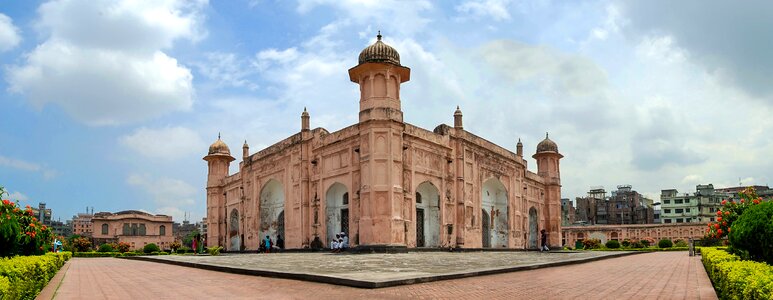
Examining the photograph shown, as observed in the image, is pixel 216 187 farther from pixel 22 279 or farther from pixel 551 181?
pixel 22 279

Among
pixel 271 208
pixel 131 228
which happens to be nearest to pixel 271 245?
pixel 271 208

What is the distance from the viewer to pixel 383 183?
76.6ft

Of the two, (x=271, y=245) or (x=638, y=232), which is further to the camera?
(x=638, y=232)

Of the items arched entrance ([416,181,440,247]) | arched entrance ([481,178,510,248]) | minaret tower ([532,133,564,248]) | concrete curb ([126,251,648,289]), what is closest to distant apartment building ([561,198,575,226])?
minaret tower ([532,133,564,248])

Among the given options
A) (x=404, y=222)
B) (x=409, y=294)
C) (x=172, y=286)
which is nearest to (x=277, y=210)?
(x=404, y=222)

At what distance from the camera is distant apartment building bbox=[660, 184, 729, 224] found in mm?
78562

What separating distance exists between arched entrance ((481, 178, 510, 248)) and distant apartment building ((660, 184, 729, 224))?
53.2 m

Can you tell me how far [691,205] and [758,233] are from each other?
77267 millimetres

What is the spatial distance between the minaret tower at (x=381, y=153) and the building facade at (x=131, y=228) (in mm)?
58559

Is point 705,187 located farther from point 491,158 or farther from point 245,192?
point 245,192

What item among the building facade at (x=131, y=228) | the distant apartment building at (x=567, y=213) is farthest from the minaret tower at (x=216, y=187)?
the distant apartment building at (x=567, y=213)

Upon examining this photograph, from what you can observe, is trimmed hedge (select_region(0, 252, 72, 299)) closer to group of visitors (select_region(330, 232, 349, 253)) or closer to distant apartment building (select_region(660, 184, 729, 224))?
group of visitors (select_region(330, 232, 349, 253))

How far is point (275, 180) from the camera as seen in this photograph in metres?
32.7

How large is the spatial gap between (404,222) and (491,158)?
32.4 ft
